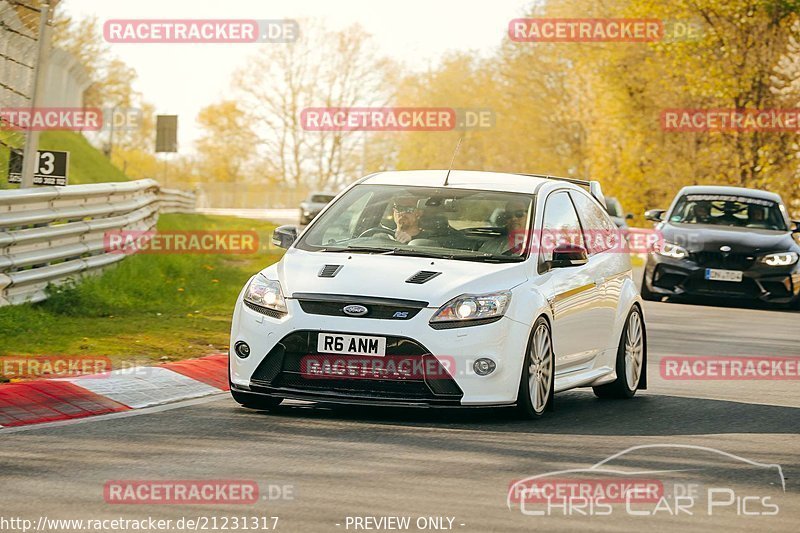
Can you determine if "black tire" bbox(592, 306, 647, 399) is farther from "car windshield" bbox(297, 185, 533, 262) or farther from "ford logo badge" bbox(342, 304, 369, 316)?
"ford logo badge" bbox(342, 304, 369, 316)

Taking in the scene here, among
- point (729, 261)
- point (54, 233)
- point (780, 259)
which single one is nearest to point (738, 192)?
point (780, 259)

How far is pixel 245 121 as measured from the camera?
9700cm

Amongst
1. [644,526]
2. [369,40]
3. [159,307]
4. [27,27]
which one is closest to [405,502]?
[644,526]

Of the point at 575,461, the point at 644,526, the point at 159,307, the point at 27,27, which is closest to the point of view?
the point at 644,526

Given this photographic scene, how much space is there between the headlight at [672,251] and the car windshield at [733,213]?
2.63 ft

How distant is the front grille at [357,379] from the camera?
9.15 metres

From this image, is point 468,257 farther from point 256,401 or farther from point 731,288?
point 731,288

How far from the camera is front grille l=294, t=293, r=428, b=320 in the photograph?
920 centimetres

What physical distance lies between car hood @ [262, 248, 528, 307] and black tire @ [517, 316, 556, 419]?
0.34 m

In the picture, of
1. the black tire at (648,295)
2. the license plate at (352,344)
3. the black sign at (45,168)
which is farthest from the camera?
the black tire at (648,295)

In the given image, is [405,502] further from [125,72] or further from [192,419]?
[125,72]

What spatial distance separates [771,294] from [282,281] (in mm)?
13495

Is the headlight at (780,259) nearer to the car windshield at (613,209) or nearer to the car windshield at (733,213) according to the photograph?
the car windshield at (733,213)

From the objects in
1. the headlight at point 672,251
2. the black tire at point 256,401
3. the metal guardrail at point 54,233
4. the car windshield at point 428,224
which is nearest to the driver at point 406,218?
the car windshield at point 428,224
